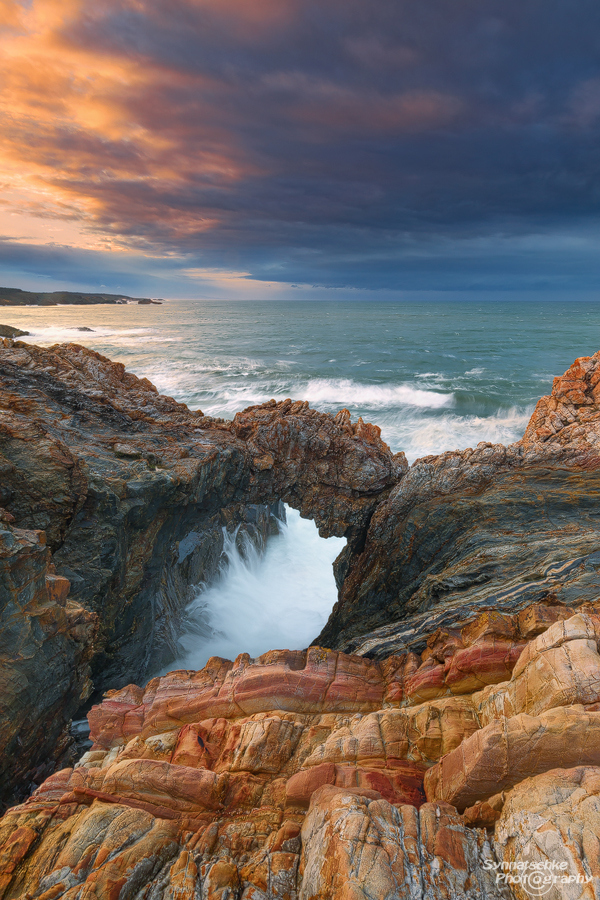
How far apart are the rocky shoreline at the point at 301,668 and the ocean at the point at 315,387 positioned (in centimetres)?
456

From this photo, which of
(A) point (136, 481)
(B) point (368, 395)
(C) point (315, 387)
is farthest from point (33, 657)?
(C) point (315, 387)

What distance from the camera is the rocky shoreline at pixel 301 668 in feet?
17.4

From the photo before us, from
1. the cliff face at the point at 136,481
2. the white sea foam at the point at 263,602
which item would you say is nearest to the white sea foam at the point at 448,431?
the white sea foam at the point at 263,602

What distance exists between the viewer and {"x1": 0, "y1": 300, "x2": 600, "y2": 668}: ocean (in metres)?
20.9

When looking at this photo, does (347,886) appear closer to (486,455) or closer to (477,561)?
(477,561)

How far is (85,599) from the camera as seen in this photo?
11.5 m

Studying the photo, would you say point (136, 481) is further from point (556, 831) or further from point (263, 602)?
point (263, 602)

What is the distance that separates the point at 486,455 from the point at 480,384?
45.4m

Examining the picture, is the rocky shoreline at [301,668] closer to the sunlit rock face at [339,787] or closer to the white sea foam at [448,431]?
the sunlit rock face at [339,787]

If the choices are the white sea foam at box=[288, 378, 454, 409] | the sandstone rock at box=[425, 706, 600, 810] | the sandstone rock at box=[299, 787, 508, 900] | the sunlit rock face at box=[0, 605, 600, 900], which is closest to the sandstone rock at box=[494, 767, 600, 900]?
the sunlit rock face at box=[0, 605, 600, 900]

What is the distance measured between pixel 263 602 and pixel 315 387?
39109 mm

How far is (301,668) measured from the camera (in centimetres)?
917

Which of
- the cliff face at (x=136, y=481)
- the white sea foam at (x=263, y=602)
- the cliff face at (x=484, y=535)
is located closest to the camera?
the cliff face at (x=484, y=535)

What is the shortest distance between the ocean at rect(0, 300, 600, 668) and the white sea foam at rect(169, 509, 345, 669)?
2.5 inches
